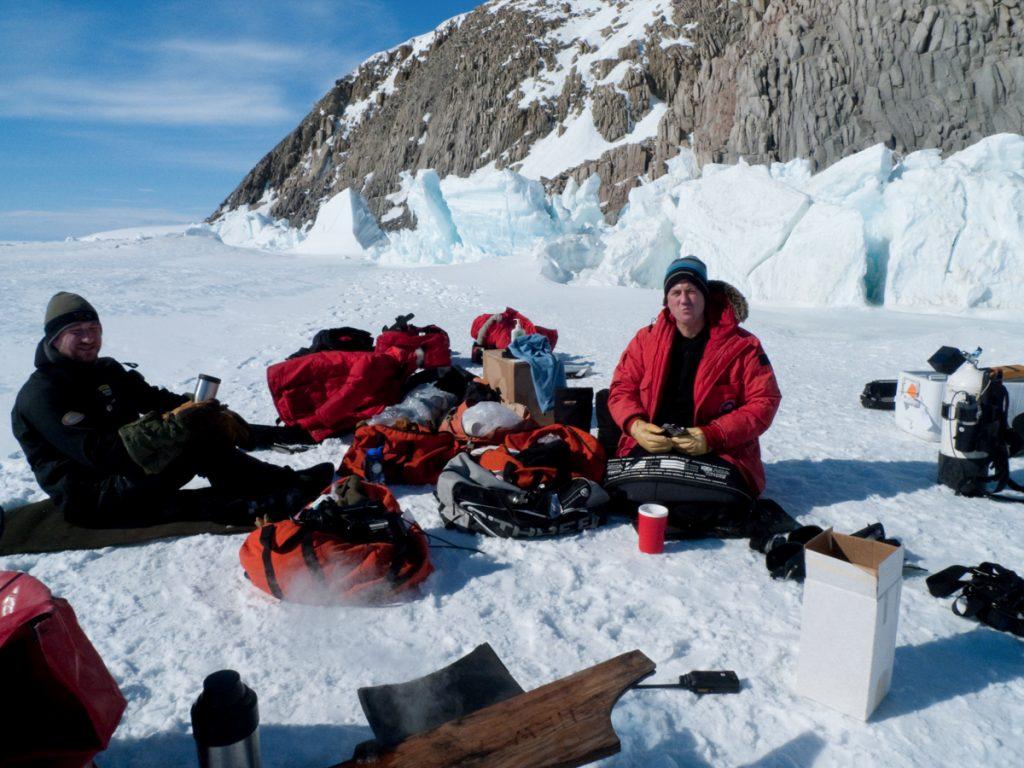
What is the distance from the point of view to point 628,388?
3.25m

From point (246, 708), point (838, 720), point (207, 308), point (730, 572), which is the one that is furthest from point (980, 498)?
point (207, 308)

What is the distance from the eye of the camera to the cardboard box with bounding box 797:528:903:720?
167 centimetres

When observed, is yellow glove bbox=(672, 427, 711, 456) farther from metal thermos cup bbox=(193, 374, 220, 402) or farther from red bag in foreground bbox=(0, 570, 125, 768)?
red bag in foreground bbox=(0, 570, 125, 768)

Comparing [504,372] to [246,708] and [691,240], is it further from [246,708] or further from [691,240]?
[691,240]

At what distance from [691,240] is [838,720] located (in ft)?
40.6

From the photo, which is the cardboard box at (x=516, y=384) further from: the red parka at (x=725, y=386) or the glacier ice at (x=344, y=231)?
the glacier ice at (x=344, y=231)

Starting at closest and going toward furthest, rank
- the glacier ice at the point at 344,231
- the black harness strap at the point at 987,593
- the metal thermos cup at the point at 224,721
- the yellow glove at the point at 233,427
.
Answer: the metal thermos cup at the point at 224,721 → the black harness strap at the point at 987,593 → the yellow glove at the point at 233,427 → the glacier ice at the point at 344,231

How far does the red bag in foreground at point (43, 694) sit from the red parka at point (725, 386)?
2306mm

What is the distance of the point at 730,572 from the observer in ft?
8.41

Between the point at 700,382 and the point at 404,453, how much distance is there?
1525mm

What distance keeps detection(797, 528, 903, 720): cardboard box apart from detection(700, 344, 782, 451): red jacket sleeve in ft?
3.55

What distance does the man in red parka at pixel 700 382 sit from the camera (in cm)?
295

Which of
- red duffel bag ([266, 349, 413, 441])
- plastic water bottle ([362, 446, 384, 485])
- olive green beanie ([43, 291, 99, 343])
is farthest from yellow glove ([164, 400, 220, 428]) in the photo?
red duffel bag ([266, 349, 413, 441])

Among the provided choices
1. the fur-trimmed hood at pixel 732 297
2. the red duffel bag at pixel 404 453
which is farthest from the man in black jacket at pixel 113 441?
the fur-trimmed hood at pixel 732 297
